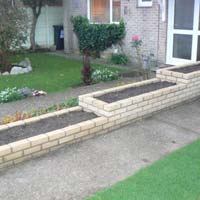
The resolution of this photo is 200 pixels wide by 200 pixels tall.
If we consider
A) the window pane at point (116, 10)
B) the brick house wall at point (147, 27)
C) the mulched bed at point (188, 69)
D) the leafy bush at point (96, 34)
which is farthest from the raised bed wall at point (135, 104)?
the window pane at point (116, 10)

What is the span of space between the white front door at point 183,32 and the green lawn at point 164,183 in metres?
6.07

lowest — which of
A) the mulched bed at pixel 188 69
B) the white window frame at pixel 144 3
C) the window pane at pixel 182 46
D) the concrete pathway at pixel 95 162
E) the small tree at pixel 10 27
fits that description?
the concrete pathway at pixel 95 162

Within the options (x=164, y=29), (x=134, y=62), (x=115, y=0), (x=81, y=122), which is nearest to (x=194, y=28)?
(x=164, y=29)

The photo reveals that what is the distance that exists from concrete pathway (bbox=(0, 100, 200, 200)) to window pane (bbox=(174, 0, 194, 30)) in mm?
4995

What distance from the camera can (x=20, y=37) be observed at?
956 cm

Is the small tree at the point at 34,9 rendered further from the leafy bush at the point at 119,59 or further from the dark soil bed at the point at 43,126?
the dark soil bed at the point at 43,126

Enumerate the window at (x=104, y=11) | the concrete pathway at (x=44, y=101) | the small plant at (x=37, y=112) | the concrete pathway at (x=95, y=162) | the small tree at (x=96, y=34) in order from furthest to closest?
the window at (x=104, y=11)
the small tree at (x=96, y=34)
the concrete pathway at (x=44, y=101)
the small plant at (x=37, y=112)
the concrete pathway at (x=95, y=162)

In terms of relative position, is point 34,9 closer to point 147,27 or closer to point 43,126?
point 147,27

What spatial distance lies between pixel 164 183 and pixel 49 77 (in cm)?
621

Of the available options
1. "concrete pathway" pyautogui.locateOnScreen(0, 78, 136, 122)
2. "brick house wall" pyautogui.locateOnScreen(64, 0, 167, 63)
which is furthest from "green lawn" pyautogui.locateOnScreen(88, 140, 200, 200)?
"brick house wall" pyautogui.locateOnScreen(64, 0, 167, 63)

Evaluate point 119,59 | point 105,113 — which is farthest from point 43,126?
point 119,59

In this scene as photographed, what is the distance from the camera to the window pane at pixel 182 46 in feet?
31.4

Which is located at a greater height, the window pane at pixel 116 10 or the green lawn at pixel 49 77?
the window pane at pixel 116 10

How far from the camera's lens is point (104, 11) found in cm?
1200
